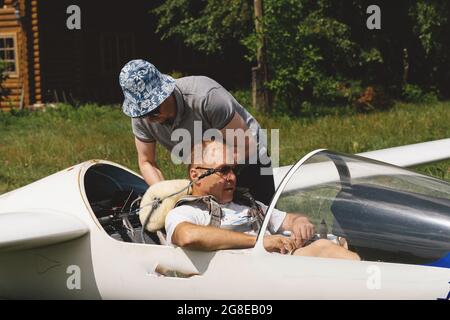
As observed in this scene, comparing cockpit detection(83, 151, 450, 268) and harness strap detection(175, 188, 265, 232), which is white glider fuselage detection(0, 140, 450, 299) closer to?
cockpit detection(83, 151, 450, 268)

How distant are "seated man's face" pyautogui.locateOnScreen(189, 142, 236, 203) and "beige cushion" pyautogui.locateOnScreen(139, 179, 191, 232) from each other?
12 centimetres

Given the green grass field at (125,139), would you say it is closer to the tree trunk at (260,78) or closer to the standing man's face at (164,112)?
the tree trunk at (260,78)

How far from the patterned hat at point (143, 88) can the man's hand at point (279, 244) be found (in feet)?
3.05

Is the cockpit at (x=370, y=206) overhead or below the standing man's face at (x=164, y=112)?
below

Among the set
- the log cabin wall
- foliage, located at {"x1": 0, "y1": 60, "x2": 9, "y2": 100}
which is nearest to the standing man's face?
foliage, located at {"x1": 0, "y1": 60, "x2": 9, "y2": 100}

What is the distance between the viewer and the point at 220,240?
3369 millimetres

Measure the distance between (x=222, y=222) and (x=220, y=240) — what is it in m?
0.21

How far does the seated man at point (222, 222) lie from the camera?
3.31 metres

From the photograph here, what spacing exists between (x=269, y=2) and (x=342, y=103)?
4283 millimetres

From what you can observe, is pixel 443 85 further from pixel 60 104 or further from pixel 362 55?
pixel 60 104

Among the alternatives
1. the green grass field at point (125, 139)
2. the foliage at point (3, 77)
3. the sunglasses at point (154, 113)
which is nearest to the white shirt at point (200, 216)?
the sunglasses at point (154, 113)

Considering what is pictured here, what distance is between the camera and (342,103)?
18297 millimetres

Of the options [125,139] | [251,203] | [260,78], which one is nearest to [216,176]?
[251,203]

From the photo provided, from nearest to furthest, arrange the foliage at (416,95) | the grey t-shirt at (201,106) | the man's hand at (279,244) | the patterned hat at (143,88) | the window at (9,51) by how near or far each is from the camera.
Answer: the man's hand at (279,244) < the patterned hat at (143,88) < the grey t-shirt at (201,106) < the window at (9,51) < the foliage at (416,95)
